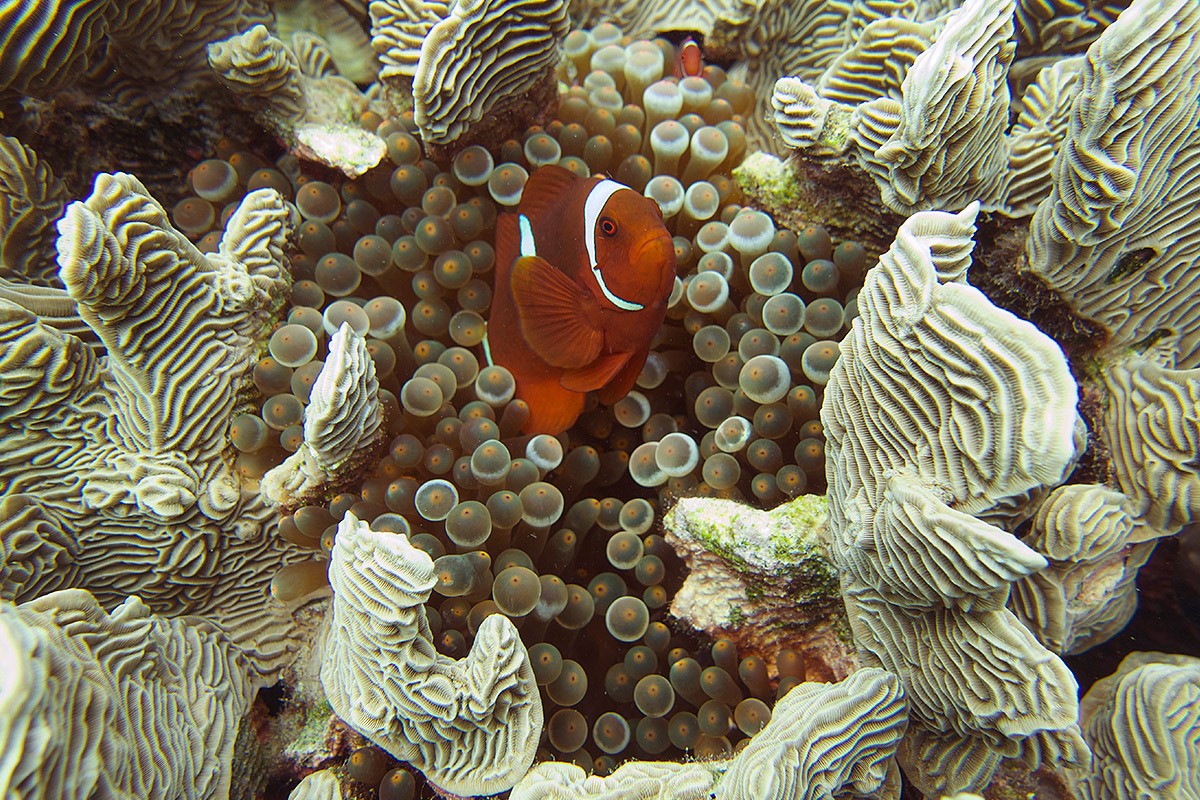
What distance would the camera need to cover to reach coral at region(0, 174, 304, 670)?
139cm

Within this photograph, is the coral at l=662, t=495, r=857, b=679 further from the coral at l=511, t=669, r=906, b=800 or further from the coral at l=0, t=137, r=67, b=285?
the coral at l=0, t=137, r=67, b=285

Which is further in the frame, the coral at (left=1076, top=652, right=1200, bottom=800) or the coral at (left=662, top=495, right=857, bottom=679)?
the coral at (left=662, top=495, right=857, bottom=679)

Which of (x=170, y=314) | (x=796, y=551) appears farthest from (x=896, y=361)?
(x=170, y=314)

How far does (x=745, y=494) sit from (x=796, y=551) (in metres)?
0.26

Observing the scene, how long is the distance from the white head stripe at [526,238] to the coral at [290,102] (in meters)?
0.47

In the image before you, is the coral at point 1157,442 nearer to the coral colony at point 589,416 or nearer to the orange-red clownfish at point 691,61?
the coral colony at point 589,416

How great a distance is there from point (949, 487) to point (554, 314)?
971 mm

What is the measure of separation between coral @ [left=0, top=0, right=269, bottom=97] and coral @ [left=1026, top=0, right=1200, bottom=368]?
2.20 m

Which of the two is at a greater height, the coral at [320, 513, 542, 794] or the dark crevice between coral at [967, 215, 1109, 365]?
the dark crevice between coral at [967, 215, 1109, 365]

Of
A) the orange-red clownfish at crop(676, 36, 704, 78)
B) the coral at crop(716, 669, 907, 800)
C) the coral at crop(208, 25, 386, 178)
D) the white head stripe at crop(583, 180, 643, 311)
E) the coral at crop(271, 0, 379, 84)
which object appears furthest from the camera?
the coral at crop(271, 0, 379, 84)

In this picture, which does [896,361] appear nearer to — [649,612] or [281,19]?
[649,612]

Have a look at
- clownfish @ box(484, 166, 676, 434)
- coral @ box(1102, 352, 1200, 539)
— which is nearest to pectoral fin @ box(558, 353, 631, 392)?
clownfish @ box(484, 166, 676, 434)

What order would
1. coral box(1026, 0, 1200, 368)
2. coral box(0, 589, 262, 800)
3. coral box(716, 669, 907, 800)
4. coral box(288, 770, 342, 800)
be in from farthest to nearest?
coral box(288, 770, 342, 800) → coral box(1026, 0, 1200, 368) → coral box(716, 669, 907, 800) → coral box(0, 589, 262, 800)

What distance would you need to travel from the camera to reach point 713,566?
1.54 m
